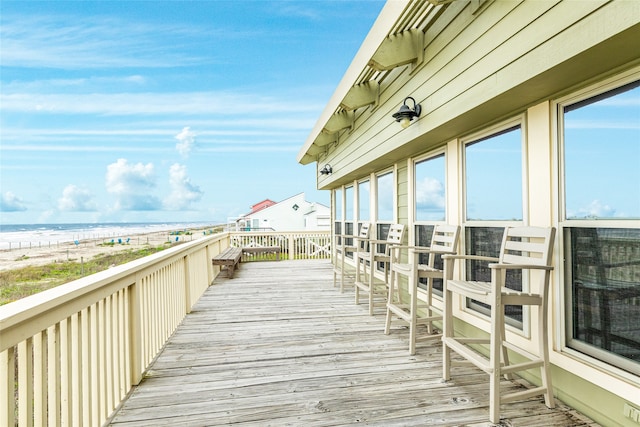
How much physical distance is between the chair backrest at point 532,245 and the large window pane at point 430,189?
1.09m

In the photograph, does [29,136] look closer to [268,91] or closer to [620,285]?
[268,91]

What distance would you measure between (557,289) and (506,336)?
0.60 metres

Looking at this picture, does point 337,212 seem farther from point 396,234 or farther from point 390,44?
point 390,44

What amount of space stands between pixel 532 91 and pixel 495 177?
2.65 feet

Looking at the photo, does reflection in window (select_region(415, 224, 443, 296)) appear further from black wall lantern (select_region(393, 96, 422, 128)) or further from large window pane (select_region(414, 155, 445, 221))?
black wall lantern (select_region(393, 96, 422, 128))

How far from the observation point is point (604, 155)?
180 cm

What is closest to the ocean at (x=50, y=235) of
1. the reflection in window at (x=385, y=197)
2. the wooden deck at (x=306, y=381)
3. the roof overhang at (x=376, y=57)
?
the wooden deck at (x=306, y=381)

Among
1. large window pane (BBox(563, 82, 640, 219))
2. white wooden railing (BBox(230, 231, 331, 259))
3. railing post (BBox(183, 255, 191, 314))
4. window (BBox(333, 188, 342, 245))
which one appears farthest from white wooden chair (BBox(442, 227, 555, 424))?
white wooden railing (BBox(230, 231, 331, 259))

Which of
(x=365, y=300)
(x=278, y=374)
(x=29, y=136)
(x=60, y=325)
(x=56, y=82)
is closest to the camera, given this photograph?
(x=60, y=325)

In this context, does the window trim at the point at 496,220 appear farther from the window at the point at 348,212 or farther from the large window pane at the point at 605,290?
the window at the point at 348,212

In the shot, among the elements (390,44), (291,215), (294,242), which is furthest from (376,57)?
(291,215)

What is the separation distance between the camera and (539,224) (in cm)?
207

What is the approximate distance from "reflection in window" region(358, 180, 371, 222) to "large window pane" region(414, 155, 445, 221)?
65.2 inches

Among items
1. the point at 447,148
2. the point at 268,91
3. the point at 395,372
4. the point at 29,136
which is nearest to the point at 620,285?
the point at 395,372
